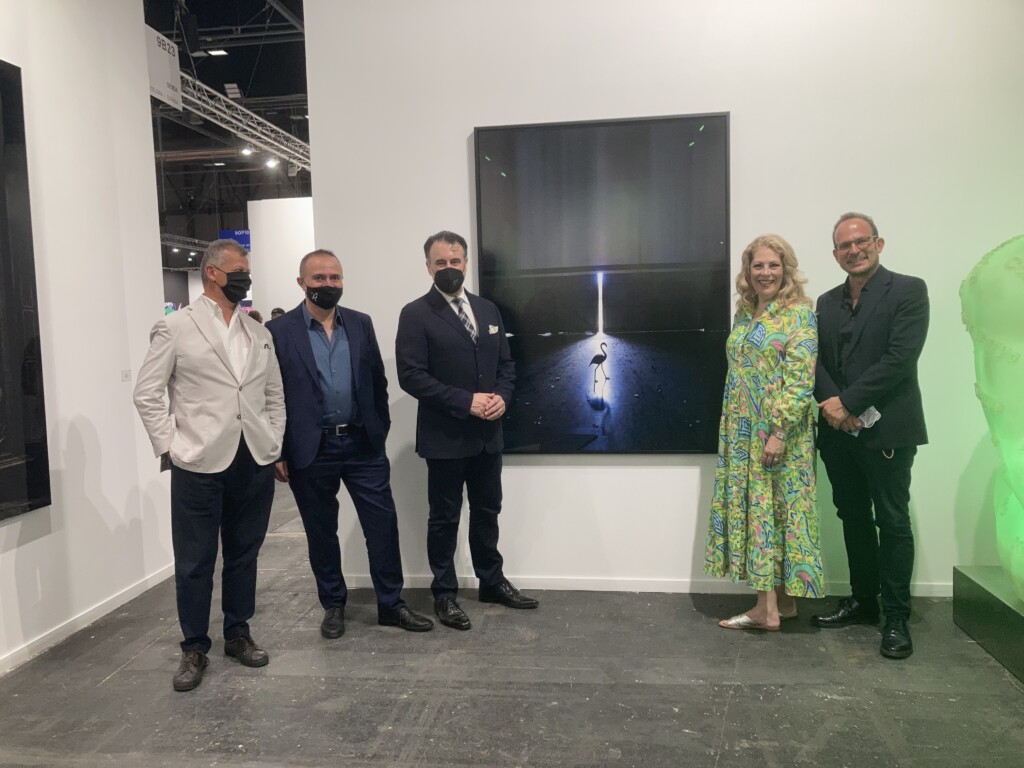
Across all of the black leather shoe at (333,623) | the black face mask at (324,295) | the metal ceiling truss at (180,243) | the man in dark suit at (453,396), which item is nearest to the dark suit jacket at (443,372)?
the man in dark suit at (453,396)

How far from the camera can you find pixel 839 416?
8.89 ft

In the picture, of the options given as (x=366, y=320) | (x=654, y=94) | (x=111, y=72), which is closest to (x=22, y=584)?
(x=366, y=320)

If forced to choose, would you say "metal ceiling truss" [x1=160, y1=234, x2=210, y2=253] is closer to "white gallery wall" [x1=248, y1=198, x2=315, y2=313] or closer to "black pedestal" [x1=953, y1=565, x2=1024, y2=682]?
"white gallery wall" [x1=248, y1=198, x2=315, y2=313]

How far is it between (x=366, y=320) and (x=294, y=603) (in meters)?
1.42

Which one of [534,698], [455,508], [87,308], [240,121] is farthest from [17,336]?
[240,121]

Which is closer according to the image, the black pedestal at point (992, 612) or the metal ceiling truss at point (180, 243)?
the black pedestal at point (992, 612)

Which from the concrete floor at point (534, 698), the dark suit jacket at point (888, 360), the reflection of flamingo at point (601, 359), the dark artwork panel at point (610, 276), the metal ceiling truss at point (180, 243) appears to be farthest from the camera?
the metal ceiling truss at point (180, 243)

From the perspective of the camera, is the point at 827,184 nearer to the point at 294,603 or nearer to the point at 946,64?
the point at 946,64

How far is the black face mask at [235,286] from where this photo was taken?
2.67 m

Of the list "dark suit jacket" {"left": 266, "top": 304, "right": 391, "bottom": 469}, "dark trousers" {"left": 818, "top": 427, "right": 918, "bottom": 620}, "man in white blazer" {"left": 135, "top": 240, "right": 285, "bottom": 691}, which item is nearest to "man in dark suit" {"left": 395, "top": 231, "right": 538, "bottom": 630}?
"dark suit jacket" {"left": 266, "top": 304, "right": 391, "bottom": 469}

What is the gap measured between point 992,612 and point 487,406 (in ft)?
6.77

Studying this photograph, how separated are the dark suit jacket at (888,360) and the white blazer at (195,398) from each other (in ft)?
7.35

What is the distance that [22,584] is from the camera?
2.88 meters

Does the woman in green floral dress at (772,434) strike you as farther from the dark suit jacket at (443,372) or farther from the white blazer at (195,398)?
the white blazer at (195,398)
